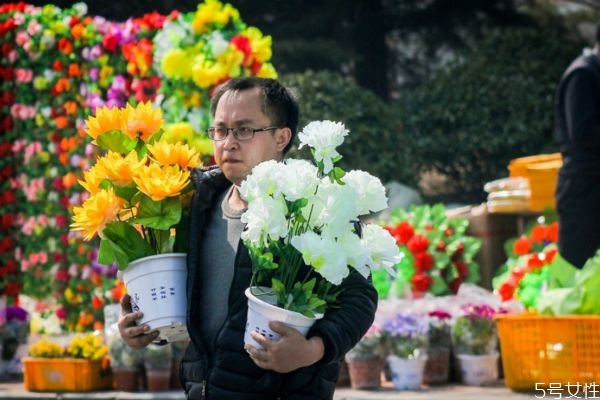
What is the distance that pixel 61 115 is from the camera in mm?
7992

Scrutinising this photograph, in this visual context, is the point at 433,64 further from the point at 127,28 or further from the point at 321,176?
the point at 321,176

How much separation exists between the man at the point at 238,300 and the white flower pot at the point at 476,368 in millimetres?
3434

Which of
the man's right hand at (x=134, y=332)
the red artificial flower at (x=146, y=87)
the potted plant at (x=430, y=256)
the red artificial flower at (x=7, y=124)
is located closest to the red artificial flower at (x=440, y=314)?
the potted plant at (x=430, y=256)

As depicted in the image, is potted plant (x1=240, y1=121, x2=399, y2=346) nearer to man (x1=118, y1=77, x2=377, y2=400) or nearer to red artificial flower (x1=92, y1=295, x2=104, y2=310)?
man (x1=118, y1=77, x2=377, y2=400)

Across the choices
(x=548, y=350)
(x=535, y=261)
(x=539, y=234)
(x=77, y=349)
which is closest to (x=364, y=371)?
(x=548, y=350)

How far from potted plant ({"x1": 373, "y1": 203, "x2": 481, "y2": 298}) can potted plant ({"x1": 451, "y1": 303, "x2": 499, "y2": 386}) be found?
1060 millimetres

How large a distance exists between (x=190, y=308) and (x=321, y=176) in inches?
18.2

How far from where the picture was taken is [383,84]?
15211mm

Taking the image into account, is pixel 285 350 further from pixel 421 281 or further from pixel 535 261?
pixel 421 281

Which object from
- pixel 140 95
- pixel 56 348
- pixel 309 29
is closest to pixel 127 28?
pixel 140 95

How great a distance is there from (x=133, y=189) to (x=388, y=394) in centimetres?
337

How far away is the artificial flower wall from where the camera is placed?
7.41 meters

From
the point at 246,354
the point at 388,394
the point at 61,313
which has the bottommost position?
the point at 388,394

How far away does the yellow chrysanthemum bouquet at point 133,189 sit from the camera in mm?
3246
